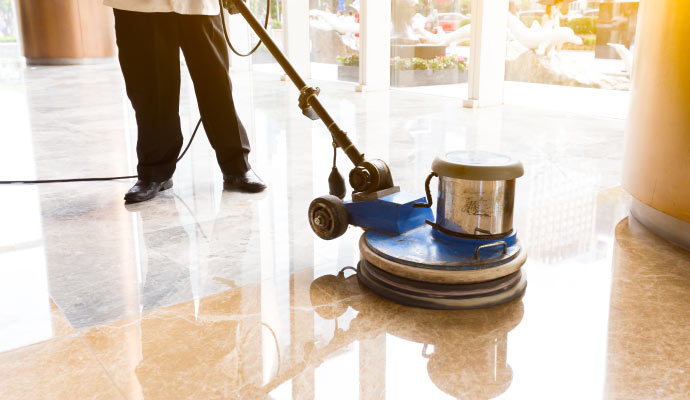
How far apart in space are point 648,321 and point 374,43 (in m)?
5.14

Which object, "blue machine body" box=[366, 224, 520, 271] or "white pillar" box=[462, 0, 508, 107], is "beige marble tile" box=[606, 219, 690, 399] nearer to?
"blue machine body" box=[366, 224, 520, 271]

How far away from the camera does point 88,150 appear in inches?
130

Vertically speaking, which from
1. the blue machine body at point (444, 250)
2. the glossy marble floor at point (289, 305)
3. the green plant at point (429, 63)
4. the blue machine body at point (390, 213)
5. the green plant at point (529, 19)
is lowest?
the glossy marble floor at point (289, 305)

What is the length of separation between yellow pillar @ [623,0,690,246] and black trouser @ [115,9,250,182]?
139 centimetres

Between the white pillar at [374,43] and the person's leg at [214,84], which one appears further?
the white pillar at [374,43]

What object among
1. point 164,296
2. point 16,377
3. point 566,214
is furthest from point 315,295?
point 566,214

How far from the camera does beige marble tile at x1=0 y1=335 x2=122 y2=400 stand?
1.09 metres

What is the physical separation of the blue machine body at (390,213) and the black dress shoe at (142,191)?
1.05m

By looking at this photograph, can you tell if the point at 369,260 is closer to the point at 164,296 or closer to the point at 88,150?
the point at 164,296

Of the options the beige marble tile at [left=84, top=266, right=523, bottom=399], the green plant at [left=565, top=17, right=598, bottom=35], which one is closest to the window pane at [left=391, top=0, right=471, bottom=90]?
the green plant at [left=565, top=17, right=598, bottom=35]

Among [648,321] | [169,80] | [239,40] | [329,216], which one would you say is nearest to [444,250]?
[329,216]

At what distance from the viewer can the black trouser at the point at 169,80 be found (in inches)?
86.1

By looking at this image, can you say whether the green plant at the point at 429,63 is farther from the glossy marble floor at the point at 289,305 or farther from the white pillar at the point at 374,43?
the glossy marble floor at the point at 289,305

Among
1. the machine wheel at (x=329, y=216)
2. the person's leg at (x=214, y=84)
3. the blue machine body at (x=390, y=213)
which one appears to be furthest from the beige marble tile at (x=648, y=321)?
the person's leg at (x=214, y=84)
